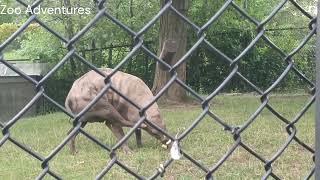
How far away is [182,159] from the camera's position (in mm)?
5980

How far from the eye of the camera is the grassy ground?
18.7ft

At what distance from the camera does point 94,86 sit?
279 inches

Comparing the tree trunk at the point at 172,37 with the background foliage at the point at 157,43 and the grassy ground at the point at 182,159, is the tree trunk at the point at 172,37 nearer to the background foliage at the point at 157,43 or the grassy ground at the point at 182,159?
the grassy ground at the point at 182,159

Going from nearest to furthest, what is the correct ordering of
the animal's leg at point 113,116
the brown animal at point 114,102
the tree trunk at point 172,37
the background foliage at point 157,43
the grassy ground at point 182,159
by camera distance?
the grassy ground at point 182,159 < the brown animal at point 114,102 < the animal's leg at point 113,116 < the tree trunk at point 172,37 < the background foliage at point 157,43

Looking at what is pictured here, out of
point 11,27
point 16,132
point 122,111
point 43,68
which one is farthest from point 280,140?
point 11,27

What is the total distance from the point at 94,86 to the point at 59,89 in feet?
22.9

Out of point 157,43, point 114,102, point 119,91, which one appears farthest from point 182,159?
point 157,43

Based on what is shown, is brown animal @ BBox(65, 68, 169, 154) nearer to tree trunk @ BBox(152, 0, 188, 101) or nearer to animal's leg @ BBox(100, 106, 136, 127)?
animal's leg @ BBox(100, 106, 136, 127)

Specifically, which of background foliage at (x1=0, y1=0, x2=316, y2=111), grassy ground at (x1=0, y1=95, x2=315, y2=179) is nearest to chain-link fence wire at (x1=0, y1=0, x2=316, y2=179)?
grassy ground at (x1=0, y1=95, x2=315, y2=179)

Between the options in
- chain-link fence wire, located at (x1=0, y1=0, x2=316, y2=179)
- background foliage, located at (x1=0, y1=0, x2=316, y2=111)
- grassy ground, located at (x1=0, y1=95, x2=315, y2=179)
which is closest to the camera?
chain-link fence wire, located at (x1=0, y1=0, x2=316, y2=179)

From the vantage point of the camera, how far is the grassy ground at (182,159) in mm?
5715

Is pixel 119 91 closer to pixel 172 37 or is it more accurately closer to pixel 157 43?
pixel 172 37

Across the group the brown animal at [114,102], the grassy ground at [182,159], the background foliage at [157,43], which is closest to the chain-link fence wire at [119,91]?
the grassy ground at [182,159]

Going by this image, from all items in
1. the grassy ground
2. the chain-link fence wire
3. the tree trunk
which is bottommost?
the chain-link fence wire
